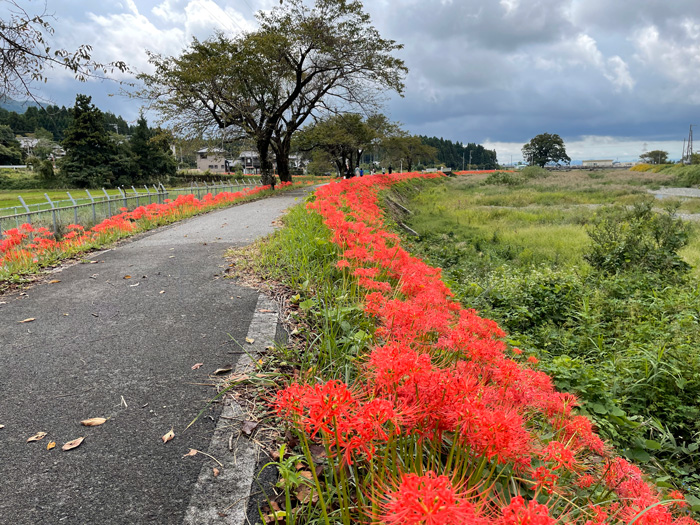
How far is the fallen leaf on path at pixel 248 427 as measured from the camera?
218 cm

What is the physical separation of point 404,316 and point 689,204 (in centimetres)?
1993

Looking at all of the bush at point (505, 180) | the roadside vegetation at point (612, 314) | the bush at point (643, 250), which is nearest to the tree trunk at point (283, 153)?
the roadside vegetation at point (612, 314)

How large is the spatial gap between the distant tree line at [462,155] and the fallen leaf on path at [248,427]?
11034 centimetres

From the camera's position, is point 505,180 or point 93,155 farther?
point 93,155

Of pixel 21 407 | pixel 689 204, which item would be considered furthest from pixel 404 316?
pixel 689 204

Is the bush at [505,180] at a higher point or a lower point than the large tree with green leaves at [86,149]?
lower

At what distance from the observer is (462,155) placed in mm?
118250

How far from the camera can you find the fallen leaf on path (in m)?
2.18

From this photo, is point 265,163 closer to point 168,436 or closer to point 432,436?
point 168,436

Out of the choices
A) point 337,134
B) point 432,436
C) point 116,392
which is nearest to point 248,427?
point 116,392

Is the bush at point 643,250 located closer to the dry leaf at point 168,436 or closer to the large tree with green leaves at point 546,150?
the dry leaf at point 168,436

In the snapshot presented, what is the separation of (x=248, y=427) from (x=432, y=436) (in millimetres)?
1154

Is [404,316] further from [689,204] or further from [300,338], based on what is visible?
[689,204]

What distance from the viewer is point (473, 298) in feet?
17.8
